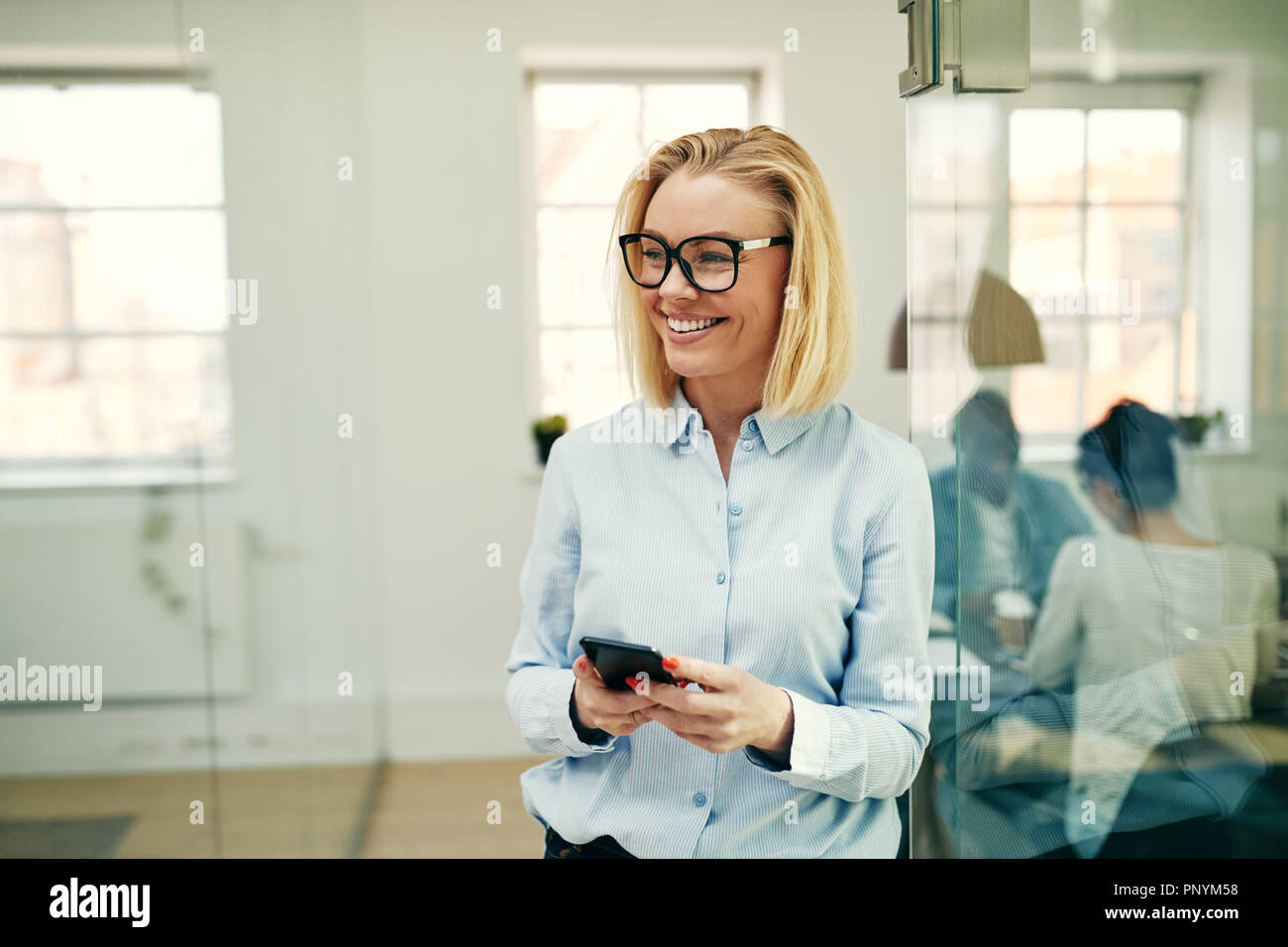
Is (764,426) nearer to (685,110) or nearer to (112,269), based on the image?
(685,110)

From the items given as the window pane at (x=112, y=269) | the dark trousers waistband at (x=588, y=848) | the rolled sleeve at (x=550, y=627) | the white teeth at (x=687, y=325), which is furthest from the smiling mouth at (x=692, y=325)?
the window pane at (x=112, y=269)

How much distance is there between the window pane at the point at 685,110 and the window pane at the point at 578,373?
0.32 metres

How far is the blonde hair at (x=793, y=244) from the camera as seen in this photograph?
3.23 ft

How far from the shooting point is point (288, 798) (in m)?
1.91

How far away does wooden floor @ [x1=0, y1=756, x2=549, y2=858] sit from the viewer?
138 cm

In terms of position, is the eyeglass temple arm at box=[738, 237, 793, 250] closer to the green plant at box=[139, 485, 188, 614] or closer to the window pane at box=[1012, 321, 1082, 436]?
the window pane at box=[1012, 321, 1082, 436]

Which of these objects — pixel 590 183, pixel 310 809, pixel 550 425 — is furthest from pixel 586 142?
pixel 310 809

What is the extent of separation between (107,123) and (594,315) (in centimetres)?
76

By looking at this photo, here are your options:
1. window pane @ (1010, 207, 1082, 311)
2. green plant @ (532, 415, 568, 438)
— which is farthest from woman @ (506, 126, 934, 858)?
green plant @ (532, 415, 568, 438)

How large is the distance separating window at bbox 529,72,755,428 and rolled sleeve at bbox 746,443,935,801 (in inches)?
18.6

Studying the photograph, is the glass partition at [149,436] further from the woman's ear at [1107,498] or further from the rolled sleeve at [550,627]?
the woman's ear at [1107,498]

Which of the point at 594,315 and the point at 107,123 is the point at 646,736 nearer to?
the point at 594,315

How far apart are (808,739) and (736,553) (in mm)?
204
